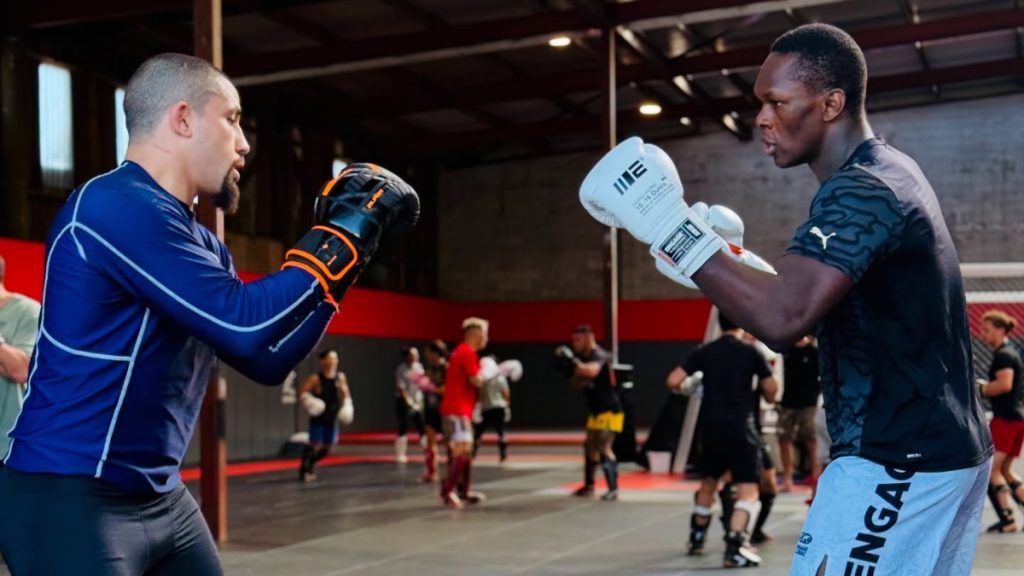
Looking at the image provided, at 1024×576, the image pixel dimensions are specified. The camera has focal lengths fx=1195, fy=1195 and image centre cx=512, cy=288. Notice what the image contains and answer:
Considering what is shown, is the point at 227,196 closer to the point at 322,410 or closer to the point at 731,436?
the point at 731,436

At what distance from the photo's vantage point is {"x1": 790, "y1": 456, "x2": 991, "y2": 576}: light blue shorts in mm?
2438

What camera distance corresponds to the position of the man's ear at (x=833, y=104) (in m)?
2.58

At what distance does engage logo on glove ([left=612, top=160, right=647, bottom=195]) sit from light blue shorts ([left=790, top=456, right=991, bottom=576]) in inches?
28.9

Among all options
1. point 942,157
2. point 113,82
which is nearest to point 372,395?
point 113,82

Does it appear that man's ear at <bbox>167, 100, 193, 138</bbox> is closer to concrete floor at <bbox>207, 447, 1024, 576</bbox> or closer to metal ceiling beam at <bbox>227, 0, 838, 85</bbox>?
concrete floor at <bbox>207, 447, 1024, 576</bbox>

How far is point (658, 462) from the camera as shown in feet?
52.9

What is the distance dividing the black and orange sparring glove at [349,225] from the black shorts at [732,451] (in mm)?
5766

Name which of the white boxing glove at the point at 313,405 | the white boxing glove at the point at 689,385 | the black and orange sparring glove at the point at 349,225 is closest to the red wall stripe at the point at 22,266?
the white boxing glove at the point at 313,405

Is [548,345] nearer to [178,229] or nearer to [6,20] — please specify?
[6,20]

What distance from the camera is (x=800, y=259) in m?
2.38

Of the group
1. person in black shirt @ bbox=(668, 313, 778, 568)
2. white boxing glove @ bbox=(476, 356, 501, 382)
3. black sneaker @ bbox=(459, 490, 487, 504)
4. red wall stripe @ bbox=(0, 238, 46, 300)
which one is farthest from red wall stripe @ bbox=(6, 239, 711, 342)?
person in black shirt @ bbox=(668, 313, 778, 568)

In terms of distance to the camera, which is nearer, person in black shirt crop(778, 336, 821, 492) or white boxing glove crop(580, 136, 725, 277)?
white boxing glove crop(580, 136, 725, 277)

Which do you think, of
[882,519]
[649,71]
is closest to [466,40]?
[649,71]

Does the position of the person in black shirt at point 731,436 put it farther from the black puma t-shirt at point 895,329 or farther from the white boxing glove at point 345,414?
the white boxing glove at point 345,414
